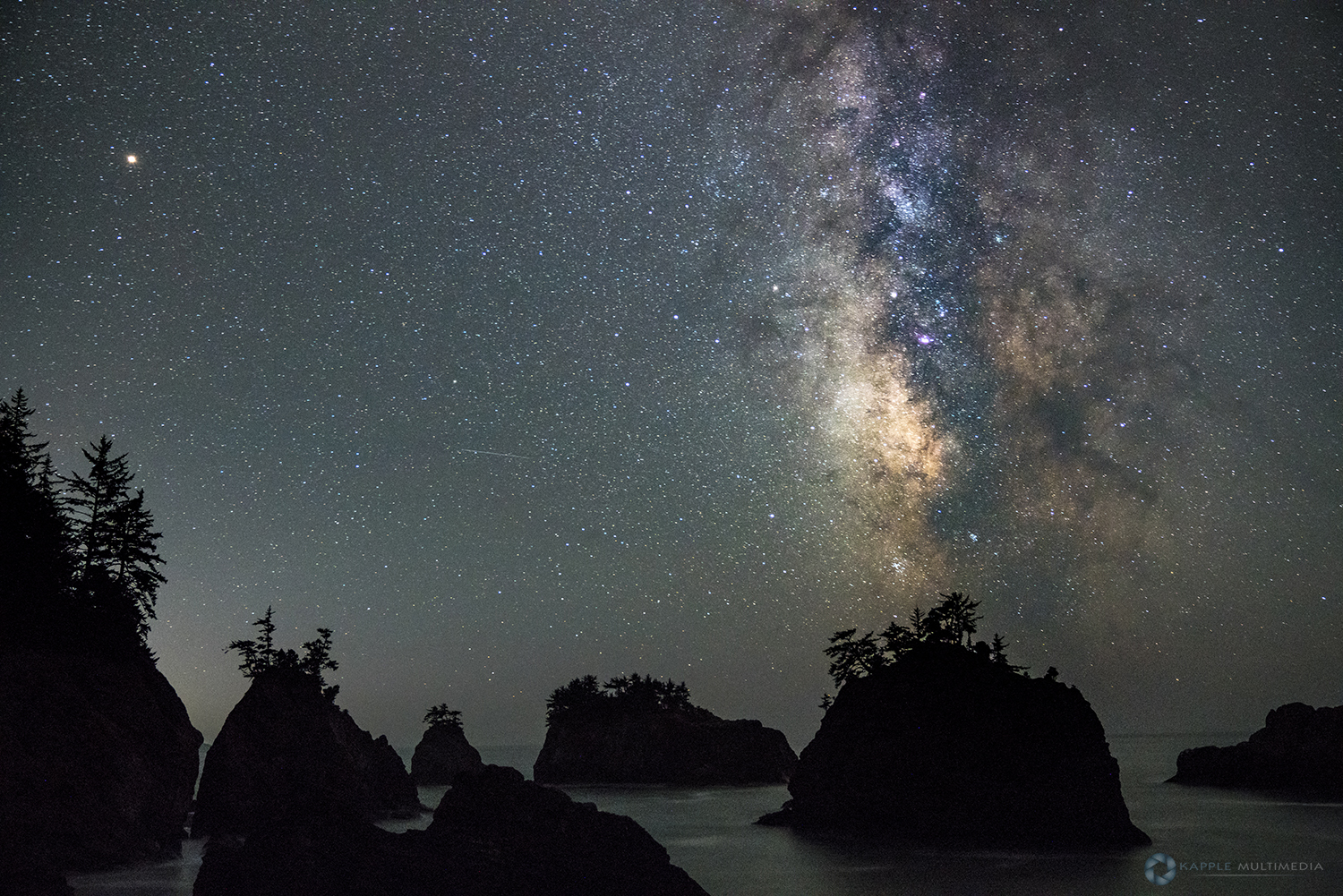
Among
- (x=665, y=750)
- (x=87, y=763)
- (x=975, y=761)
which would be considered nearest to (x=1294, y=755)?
(x=975, y=761)

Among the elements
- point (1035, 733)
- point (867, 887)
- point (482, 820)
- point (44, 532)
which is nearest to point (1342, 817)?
point (1035, 733)

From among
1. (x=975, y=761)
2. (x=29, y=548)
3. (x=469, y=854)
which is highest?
(x=29, y=548)

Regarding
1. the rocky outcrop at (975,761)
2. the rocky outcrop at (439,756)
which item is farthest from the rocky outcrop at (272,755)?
the rocky outcrop at (439,756)

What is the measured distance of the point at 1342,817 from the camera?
2566 inches

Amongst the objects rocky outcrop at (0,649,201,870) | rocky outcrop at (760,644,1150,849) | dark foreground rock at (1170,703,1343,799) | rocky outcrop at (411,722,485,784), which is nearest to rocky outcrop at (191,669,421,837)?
rocky outcrop at (0,649,201,870)

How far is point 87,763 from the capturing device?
36.8 m

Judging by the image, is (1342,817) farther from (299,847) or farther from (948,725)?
(299,847)

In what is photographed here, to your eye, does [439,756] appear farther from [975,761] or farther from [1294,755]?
[1294,755]

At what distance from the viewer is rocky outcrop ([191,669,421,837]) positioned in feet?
156

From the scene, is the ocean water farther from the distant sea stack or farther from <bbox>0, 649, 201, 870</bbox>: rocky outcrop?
the distant sea stack

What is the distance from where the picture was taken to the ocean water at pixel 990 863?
127 ft

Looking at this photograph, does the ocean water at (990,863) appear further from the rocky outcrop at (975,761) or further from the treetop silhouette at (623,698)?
the treetop silhouette at (623,698)

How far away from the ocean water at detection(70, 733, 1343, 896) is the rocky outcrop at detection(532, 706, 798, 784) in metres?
41.0

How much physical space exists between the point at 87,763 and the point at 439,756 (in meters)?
74.0
